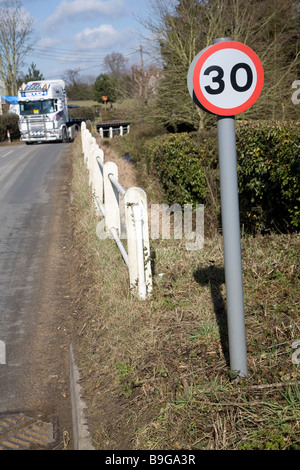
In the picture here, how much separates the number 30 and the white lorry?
27265 mm

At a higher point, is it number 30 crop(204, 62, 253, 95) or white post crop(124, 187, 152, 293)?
number 30 crop(204, 62, 253, 95)

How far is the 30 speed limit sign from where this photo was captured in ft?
9.61

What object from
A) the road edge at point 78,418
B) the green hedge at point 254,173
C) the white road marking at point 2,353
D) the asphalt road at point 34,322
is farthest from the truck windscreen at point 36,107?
the road edge at point 78,418

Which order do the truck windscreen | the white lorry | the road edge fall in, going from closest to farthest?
the road edge
the white lorry
the truck windscreen

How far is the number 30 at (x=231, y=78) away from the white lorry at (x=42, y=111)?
89.5ft

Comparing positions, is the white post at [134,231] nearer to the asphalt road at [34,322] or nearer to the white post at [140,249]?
the white post at [140,249]

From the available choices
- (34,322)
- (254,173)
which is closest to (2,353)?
(34,322)

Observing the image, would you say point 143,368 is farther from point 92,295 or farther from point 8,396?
A: point 92,295

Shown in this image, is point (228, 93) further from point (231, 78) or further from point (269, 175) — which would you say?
point (269, 175)

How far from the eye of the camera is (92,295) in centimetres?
561

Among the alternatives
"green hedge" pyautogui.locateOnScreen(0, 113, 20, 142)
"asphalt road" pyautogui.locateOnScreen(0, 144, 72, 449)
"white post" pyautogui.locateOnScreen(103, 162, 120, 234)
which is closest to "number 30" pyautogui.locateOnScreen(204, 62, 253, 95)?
"asphalt road" pyautogui.locateOnScreen(0, 144, 72, 449)

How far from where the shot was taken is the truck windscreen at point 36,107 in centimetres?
2872

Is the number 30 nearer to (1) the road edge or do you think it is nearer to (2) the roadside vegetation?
(2) the roadside vegetation

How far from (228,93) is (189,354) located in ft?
6.41
